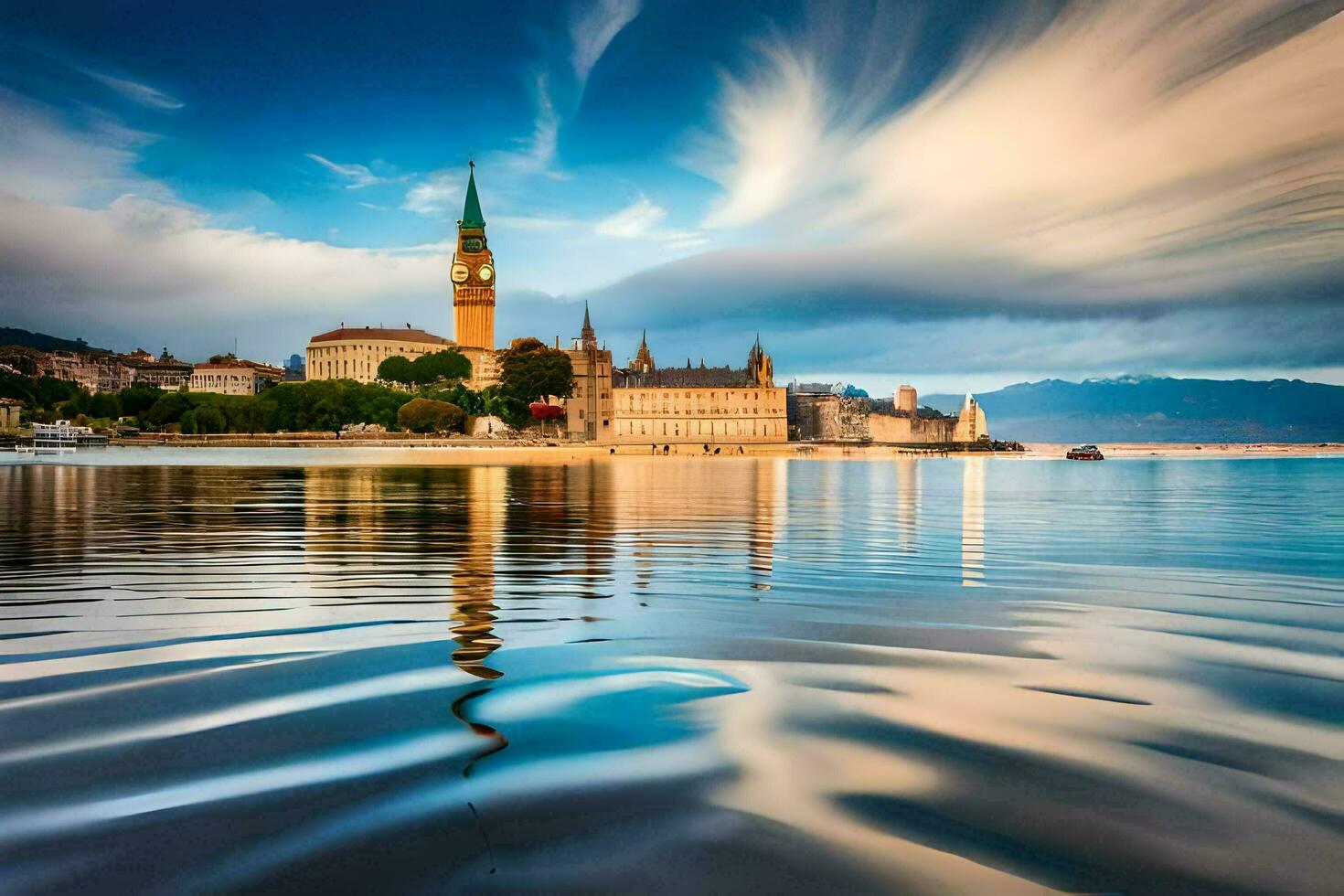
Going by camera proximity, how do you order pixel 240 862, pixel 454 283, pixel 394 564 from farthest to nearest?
pixel 454 283
pixel 394 564
pixel 240 862

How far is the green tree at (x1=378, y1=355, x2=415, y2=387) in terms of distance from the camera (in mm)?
123812

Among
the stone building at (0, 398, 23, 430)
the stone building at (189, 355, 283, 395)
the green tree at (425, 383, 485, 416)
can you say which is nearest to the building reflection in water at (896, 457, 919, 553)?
the green tree at (425, 383, 485, 416)

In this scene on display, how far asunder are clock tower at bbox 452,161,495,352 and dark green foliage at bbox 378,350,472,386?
3925cm

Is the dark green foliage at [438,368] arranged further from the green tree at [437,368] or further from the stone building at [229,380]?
Result: the stone building at [229,380]

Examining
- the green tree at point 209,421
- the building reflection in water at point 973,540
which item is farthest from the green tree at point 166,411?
the building reflection in water at point 973,540

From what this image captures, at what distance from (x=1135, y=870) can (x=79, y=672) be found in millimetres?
5483

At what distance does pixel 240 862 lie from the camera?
8.93 ft

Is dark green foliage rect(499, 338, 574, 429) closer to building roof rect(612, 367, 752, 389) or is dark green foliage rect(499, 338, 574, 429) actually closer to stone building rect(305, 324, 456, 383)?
building roof rect(612, 367, 752, 389)

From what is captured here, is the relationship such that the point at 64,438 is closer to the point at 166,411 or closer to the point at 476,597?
the point at 166,411

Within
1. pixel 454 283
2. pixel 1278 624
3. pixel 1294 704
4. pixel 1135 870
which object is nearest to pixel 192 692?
pixel 1135 870

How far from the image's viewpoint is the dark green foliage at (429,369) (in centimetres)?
12338

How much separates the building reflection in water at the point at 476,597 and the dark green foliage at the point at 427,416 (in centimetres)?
7813

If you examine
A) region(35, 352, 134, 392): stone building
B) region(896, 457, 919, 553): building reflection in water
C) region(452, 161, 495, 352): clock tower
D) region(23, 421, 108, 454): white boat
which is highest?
region(452, 161, 495, 352): clock tower

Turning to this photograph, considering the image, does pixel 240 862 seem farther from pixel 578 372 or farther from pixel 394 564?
pixel 578 372
